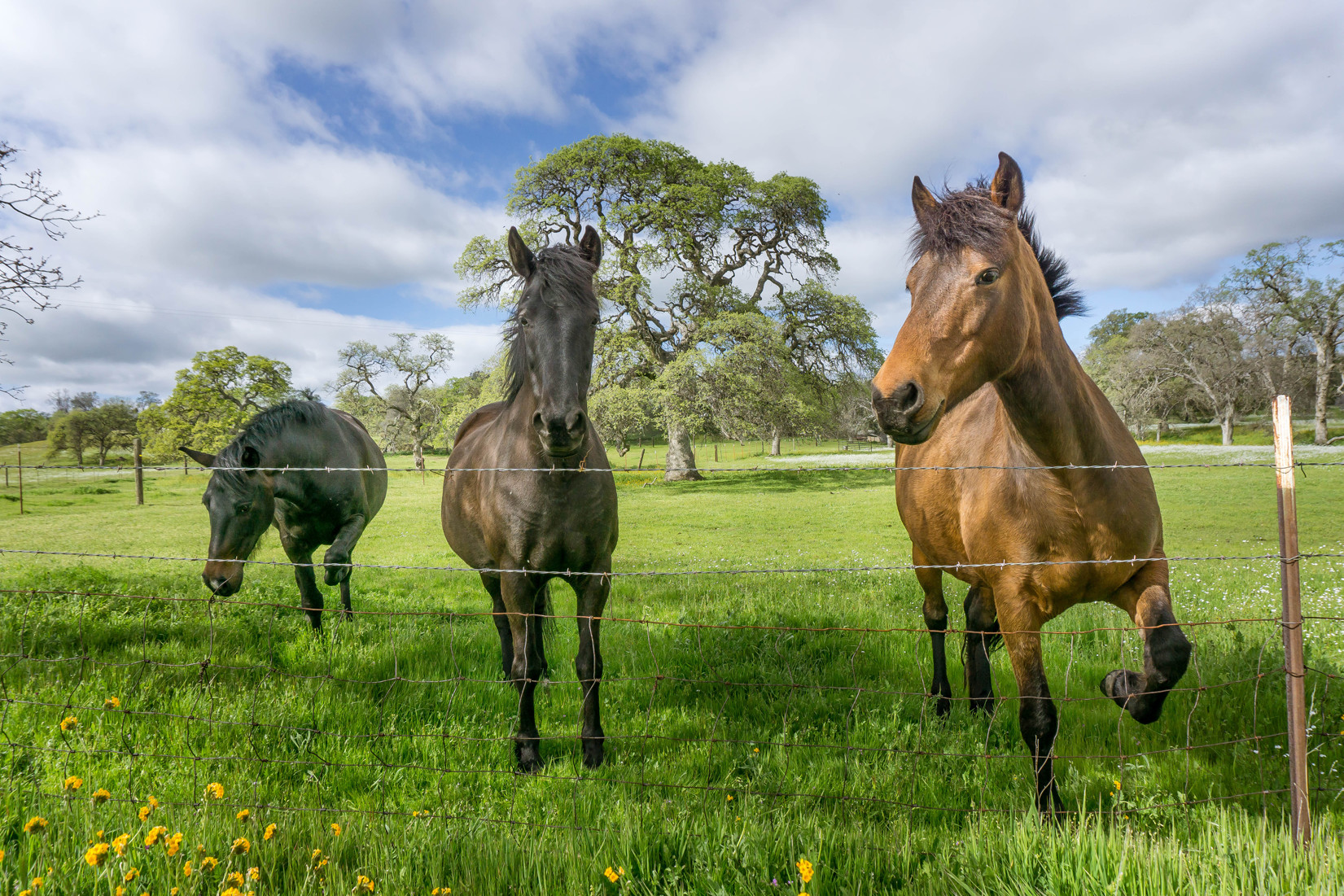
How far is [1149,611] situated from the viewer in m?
2.42

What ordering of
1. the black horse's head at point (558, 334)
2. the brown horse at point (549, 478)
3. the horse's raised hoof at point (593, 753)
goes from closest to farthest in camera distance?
the black horse's head at point (558, 334) → the brown horse at point (549, 478) → the horse's raised hoof at point (593, 753)

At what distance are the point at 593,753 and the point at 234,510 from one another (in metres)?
3.53

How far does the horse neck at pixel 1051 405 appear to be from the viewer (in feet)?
7.78

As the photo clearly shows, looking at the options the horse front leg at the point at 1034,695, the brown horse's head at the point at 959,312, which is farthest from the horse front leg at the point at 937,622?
the brown horse's head at the point at 959,312

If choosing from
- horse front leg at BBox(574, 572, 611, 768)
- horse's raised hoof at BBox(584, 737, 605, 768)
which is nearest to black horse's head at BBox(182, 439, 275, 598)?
horse front leg at BBox(574, 572, 611, 768)

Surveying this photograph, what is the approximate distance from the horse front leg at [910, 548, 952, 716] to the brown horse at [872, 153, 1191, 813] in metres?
1.33

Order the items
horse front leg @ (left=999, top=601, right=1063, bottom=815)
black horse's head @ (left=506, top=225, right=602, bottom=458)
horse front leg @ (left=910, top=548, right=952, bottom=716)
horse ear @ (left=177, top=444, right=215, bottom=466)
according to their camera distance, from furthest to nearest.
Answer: horse ear @ (left=177, top=444, right=215, bottom=466)
horse front leg @ (left=910, top=548, right=952, bottom=716)
black horse's head @ (left=506, top=225, right=602, bottom=458)
horse front leg @ (left=999, top=601, right=1063, bottom=815)

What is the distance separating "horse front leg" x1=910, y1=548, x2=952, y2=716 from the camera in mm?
3979

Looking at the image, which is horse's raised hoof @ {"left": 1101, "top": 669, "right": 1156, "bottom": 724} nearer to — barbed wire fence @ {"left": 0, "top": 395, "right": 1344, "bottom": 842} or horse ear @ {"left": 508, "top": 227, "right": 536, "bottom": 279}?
barbed wire fence @ {"left": 0, "top": 395, "right": 1344, "bottom": 842}

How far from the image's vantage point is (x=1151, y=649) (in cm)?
237

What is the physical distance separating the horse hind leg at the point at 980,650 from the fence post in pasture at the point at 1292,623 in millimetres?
1406

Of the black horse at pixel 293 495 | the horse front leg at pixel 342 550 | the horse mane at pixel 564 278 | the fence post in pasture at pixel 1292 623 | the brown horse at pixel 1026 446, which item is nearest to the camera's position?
the fence post in pasture at pixel 1292 623

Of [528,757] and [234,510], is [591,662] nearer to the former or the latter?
[528,757]

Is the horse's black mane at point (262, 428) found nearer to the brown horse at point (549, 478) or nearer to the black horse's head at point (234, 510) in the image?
the black horse's head at point (234, 510)
